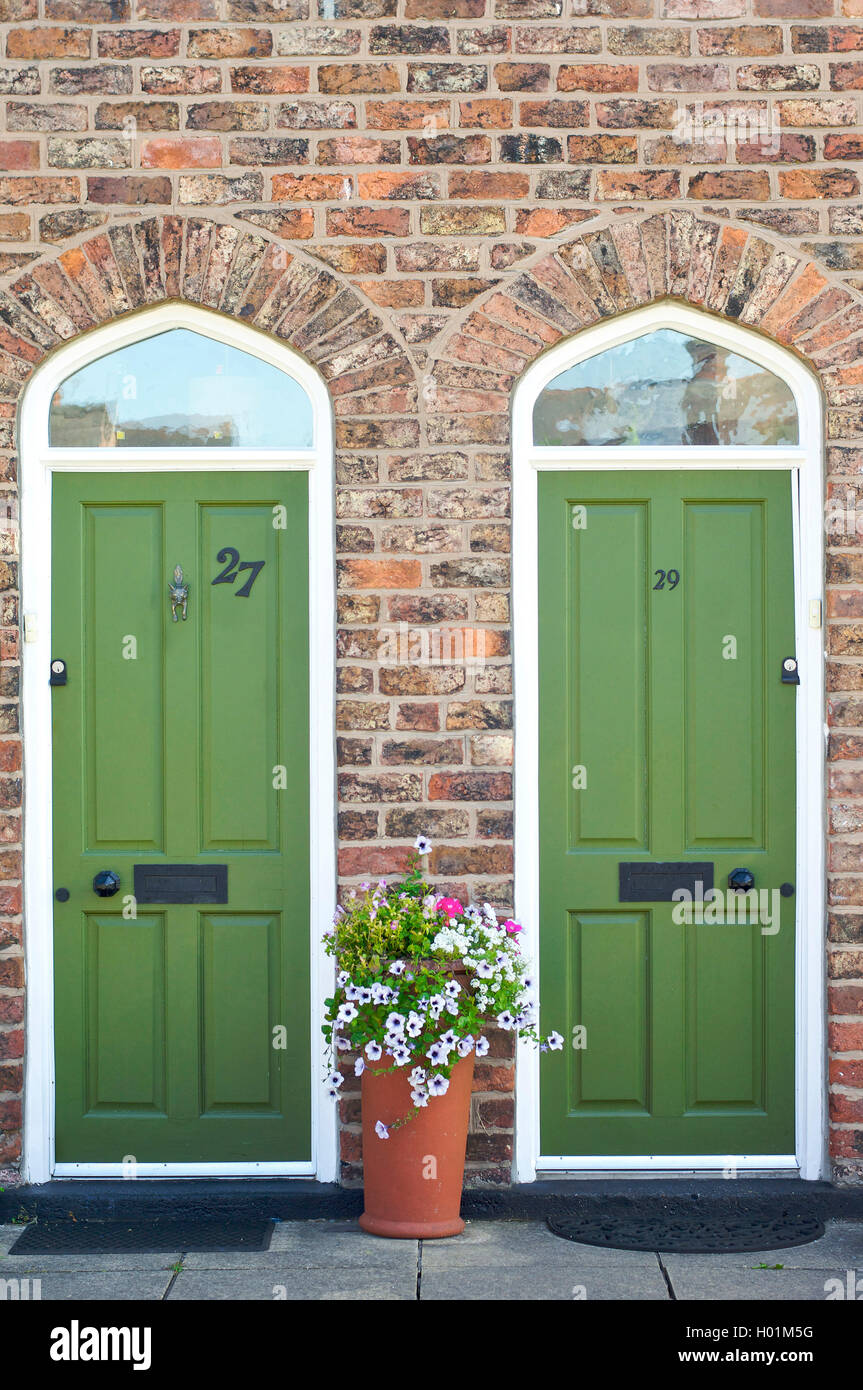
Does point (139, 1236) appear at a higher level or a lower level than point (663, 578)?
lower

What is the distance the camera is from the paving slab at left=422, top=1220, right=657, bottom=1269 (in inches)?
157

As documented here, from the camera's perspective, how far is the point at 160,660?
465 cm

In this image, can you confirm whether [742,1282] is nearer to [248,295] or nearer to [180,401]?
[180,401]

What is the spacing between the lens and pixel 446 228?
4.56 m

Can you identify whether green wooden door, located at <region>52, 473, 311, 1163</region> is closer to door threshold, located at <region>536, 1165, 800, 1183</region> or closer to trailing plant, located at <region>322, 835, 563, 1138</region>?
trailing plant, located at <region>322, 835, 563, 1138</region>

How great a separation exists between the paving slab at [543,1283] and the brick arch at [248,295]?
2.65 meters

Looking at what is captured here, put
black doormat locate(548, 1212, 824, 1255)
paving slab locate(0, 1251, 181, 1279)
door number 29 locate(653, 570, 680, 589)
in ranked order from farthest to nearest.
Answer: door number 29 locate(653, 570, 680, 589), black doormat locate(548, 1212, 824, 1255), paving slab locate(0, 1251, 181, 1279)

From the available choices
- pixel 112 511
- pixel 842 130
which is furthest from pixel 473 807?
pixel 842 130

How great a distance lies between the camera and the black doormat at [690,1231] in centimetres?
412

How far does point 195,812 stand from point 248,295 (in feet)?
5.86

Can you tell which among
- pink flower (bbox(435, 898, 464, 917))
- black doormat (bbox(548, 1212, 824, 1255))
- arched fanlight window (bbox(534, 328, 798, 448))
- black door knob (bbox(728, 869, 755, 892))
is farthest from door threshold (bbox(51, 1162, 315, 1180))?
arched fanlight window (bbox(534, 328, 798, 448))

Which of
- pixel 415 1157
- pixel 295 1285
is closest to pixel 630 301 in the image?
pixel 415 1157

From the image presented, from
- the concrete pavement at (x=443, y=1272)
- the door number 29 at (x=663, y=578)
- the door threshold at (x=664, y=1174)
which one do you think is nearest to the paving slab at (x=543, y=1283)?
the concrete pavement at (x=443, y=1272)

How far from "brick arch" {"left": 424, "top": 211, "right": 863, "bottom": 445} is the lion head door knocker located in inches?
39.6
